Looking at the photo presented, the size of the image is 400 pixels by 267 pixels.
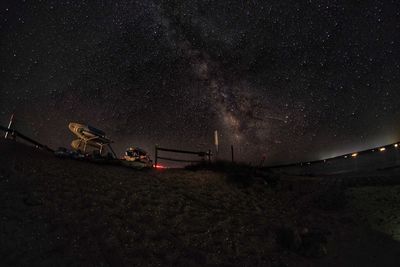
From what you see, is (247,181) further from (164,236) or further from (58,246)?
(58,246)

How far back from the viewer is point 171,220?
10.1m

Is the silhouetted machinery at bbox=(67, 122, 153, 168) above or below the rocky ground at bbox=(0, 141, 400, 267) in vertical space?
above

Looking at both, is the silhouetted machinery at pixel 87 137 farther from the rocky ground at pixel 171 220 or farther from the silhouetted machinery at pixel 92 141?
the rocky ground at pixel 171 220

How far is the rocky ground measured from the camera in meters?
7.57

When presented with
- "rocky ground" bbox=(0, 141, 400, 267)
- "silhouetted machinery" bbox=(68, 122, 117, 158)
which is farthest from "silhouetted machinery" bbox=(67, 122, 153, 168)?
"rocky ground" bbox=(0, 141, 400, 267)

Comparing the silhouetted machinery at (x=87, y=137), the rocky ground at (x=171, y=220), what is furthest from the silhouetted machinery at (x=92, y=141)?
the rocky ground at (x=171, y=220)

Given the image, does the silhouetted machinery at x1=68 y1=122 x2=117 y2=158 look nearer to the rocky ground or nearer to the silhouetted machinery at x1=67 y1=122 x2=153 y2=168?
the silhouetted machinery at x1=67 y1=122 x2=153 y2=168

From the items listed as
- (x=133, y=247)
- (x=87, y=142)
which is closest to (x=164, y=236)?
(x=133, y=247)

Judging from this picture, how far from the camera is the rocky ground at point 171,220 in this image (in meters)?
7.57

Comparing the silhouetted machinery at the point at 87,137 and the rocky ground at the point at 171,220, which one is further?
the silhouetted machinery at the point at 87,137

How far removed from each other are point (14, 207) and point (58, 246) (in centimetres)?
218

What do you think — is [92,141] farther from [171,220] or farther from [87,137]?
[171,220]

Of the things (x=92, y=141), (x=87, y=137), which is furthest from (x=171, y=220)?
(x=92, y=141)

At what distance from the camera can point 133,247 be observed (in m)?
7.96
